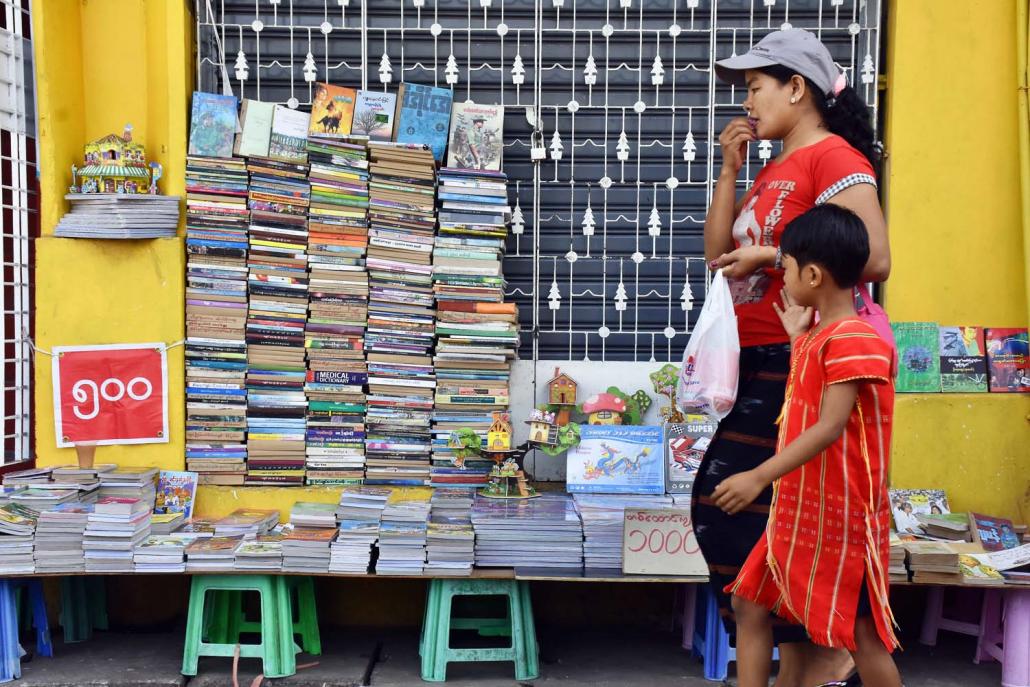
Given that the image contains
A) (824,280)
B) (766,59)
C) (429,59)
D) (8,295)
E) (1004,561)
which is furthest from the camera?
(429,59)

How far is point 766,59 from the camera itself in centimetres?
273

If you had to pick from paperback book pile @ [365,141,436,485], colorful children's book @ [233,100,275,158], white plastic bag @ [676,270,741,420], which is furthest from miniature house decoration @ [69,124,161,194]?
white plastic bag @ [676,270,741,420]

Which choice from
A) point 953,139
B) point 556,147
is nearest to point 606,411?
point 556,147

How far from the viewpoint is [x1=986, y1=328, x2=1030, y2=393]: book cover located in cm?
484

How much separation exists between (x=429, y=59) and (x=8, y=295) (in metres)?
2.26

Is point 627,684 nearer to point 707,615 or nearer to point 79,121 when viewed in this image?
point 707,615

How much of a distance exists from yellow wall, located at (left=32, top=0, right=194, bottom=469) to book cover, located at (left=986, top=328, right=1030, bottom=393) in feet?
12.5

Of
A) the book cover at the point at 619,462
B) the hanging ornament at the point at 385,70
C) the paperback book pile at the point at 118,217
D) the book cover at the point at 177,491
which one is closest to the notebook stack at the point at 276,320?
the book cover at the point at 177,491

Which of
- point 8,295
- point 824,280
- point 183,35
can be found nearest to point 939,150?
point 824,280

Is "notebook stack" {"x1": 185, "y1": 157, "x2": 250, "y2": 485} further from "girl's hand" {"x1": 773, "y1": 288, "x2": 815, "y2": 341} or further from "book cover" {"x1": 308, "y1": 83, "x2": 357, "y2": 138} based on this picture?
"girl's hand" {"x1": 773, "y1": 288, "x2": 815, "y2": 341}

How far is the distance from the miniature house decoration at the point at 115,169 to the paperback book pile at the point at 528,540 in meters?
2.15

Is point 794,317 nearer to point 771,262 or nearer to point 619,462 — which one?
point 771,262

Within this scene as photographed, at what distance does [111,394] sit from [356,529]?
1381 mm

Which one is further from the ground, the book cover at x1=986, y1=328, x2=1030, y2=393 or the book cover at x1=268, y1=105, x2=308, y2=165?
the book cover at x1=268, y1=105, x2=308, y2=165
